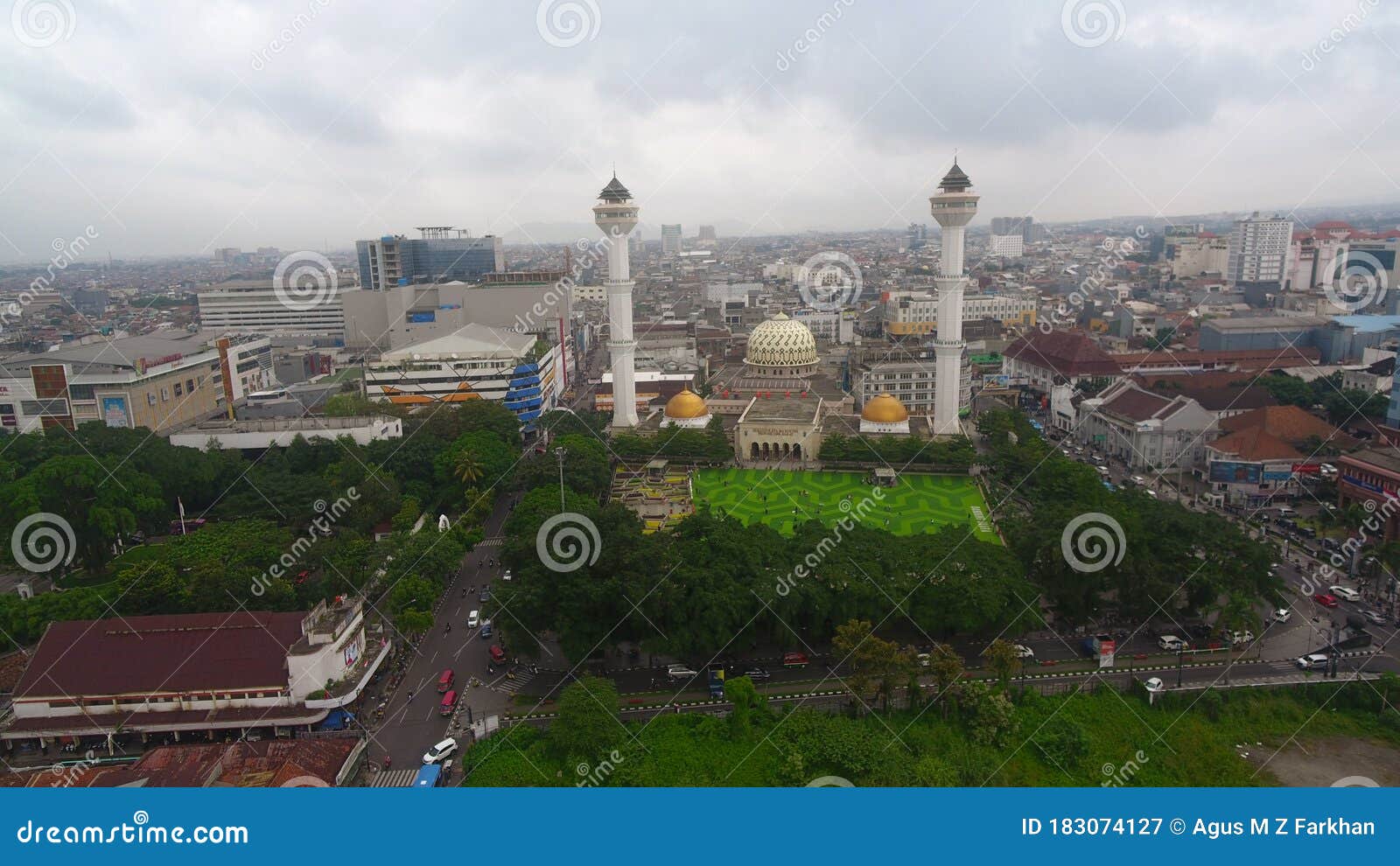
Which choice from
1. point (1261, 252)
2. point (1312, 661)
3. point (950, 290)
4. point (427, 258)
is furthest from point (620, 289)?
point (1261, 252)

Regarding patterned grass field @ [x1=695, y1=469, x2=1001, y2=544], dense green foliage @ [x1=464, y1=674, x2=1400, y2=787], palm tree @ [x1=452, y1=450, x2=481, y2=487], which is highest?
palm tree @ [x1=452, y1=450, x2=481, y2=487]

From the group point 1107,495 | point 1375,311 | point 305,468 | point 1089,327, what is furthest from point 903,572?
point 1375,311

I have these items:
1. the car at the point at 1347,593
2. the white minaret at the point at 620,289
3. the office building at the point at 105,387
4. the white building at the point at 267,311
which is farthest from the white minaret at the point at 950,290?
the white building at the point at 267,311

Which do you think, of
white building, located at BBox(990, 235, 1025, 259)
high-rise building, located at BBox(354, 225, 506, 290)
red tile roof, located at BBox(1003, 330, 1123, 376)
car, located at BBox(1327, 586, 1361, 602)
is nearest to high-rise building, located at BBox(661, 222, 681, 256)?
white building, located at BBox(990, 235, 1025, 259)

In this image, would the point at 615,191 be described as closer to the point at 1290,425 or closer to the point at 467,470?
the point at 467,470

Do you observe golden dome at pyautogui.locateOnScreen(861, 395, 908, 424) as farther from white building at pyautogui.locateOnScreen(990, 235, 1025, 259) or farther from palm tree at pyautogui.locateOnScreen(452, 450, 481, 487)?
white building at pyautogui.locateOnScreen(990, 235, 1025, 259)

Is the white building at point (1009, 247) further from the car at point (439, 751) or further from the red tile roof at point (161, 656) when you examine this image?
the red tile roof at point (161, 656)
